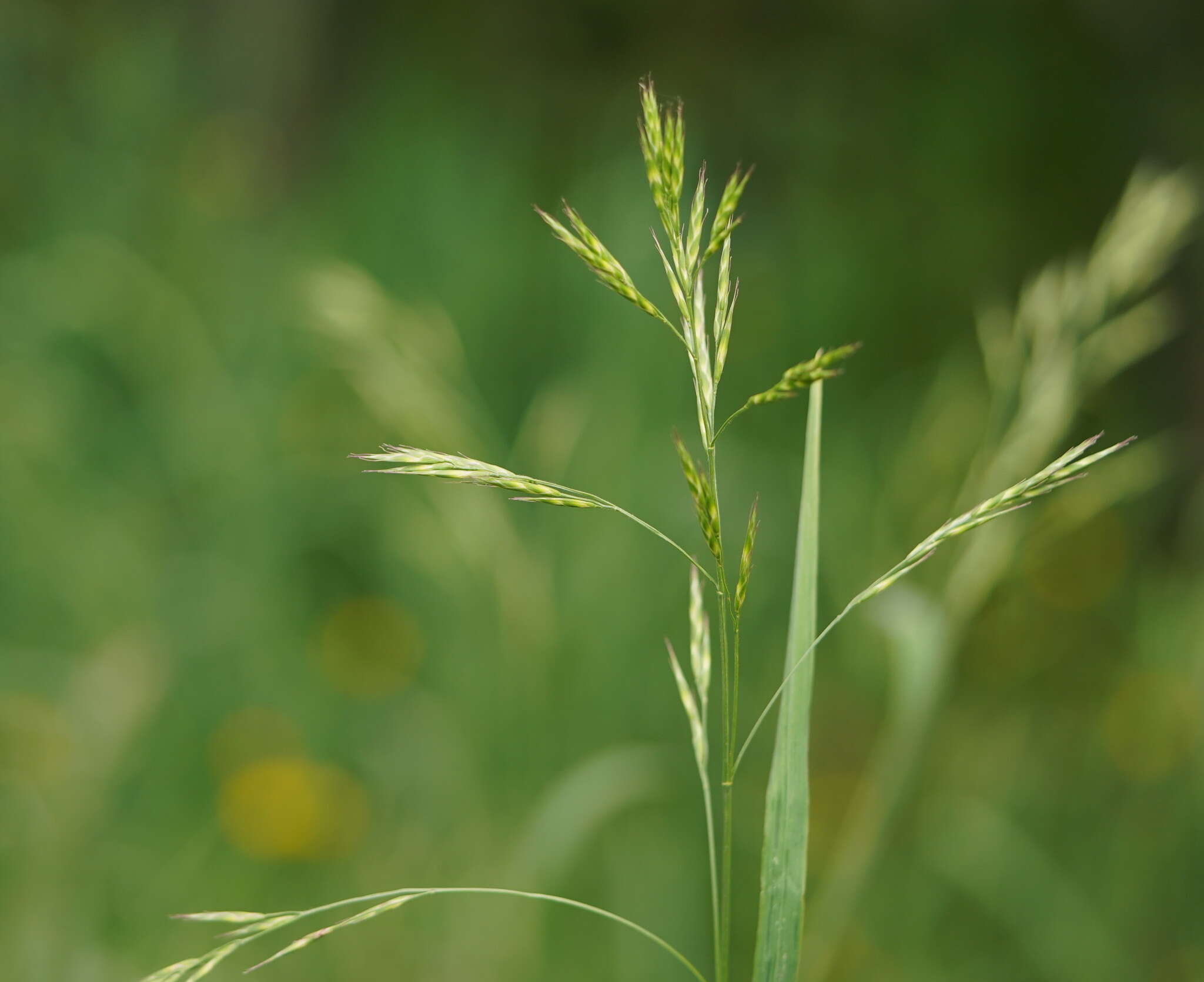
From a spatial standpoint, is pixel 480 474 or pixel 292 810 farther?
pixel 292 810

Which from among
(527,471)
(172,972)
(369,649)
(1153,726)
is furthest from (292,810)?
(1153,726)

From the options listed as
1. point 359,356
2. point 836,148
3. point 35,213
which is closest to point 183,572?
point 359,356

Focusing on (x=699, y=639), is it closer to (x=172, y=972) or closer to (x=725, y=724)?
(x=725, y=724)

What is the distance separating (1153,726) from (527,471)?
44.4 inches

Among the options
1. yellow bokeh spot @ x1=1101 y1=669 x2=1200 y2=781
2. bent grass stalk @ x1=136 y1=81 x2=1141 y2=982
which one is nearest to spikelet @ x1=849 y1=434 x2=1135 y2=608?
bent grass stalk @ x1=136 y1=81 x2=1141 y2=982

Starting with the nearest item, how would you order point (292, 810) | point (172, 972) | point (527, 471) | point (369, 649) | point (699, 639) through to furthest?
point (172, 972) → point (699, 639) → point (292, 810) → point (527, 471) → point (369, 649)

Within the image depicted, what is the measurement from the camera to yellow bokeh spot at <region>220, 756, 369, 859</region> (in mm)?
1584

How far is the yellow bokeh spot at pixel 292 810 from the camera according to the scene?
1584 millimetres

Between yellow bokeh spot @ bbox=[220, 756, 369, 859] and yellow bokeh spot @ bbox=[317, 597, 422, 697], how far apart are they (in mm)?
178

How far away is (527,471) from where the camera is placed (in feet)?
5.64

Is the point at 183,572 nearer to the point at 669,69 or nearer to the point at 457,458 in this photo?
the point at 457,458

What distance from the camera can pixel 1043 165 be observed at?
9.33 feet

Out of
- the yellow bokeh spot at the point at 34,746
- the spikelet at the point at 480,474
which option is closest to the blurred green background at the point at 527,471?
the yellow bokeh spot at the point at 34,746

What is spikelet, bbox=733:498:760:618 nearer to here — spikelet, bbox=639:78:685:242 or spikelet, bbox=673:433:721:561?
spikelet, bbox=673:433:721:561
